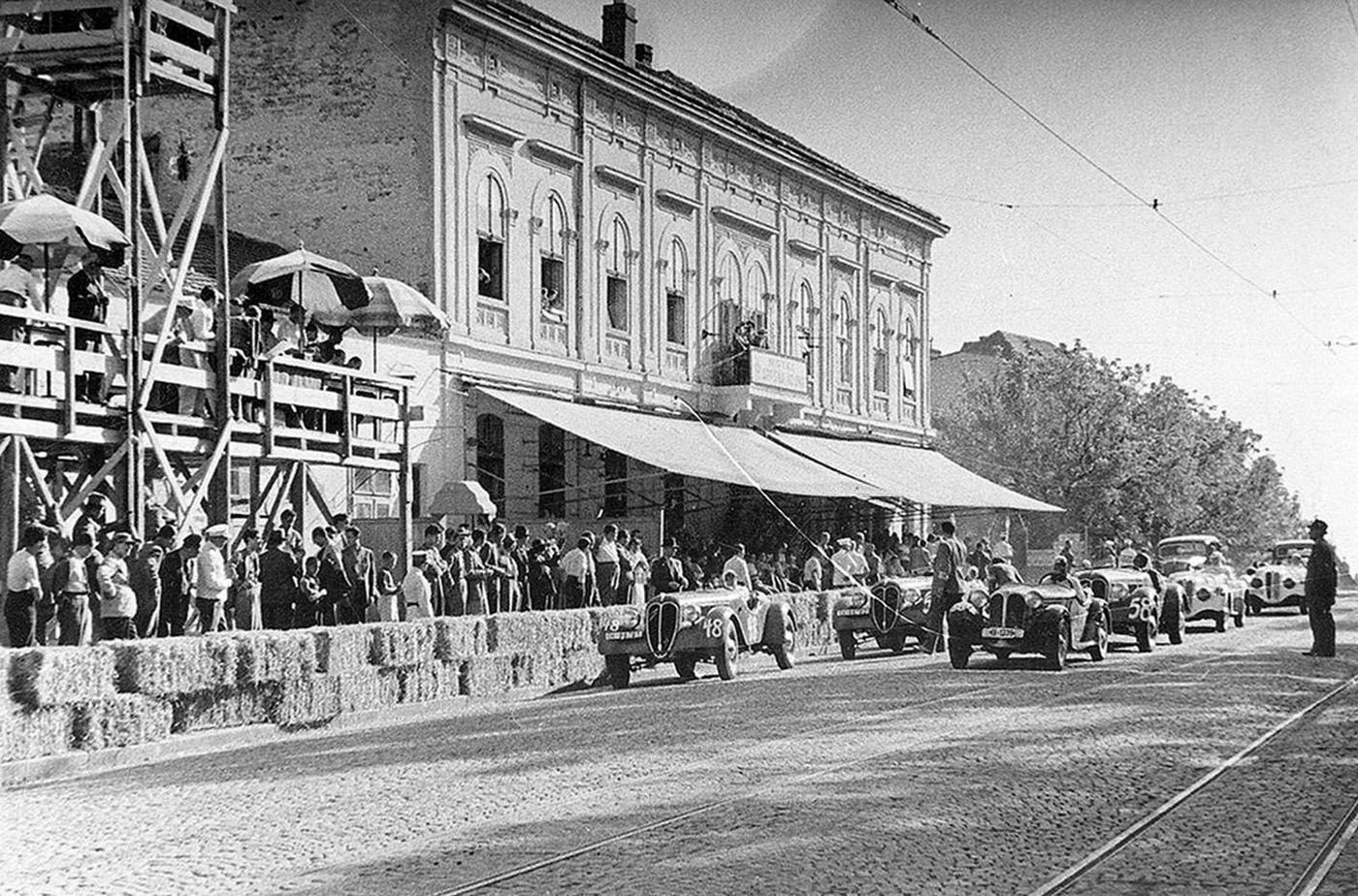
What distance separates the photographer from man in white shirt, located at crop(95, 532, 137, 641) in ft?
49.4

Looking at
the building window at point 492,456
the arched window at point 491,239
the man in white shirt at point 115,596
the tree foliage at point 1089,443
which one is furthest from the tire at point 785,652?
the tree foliage at point 1089,443

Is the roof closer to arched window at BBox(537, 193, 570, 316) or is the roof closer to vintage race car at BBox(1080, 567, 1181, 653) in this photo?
arched window at BBox(537, 193, 570, 316)

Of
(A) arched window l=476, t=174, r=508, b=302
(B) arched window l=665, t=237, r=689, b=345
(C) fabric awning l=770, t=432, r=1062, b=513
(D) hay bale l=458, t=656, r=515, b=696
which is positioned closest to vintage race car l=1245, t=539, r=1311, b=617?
(C) fabric awning l=770, t=432, r=1062, b=513

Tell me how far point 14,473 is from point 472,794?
7988mm

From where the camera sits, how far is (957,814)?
390 inches

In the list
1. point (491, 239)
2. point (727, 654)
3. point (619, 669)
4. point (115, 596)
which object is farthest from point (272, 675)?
point (491, 239)

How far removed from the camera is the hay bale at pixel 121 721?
44.5ft

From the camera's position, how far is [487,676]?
19141 mm

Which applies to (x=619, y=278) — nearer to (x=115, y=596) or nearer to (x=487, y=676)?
(x=487, y=676)

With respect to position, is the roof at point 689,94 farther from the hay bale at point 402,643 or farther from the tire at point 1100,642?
the tire at point 1100,642

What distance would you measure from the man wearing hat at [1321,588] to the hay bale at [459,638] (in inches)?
452

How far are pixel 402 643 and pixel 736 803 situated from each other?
26.7ft

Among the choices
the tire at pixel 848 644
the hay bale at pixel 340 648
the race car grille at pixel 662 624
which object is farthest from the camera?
the tire at pixel 848 644

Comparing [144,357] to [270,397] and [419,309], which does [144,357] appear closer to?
[270,397]
